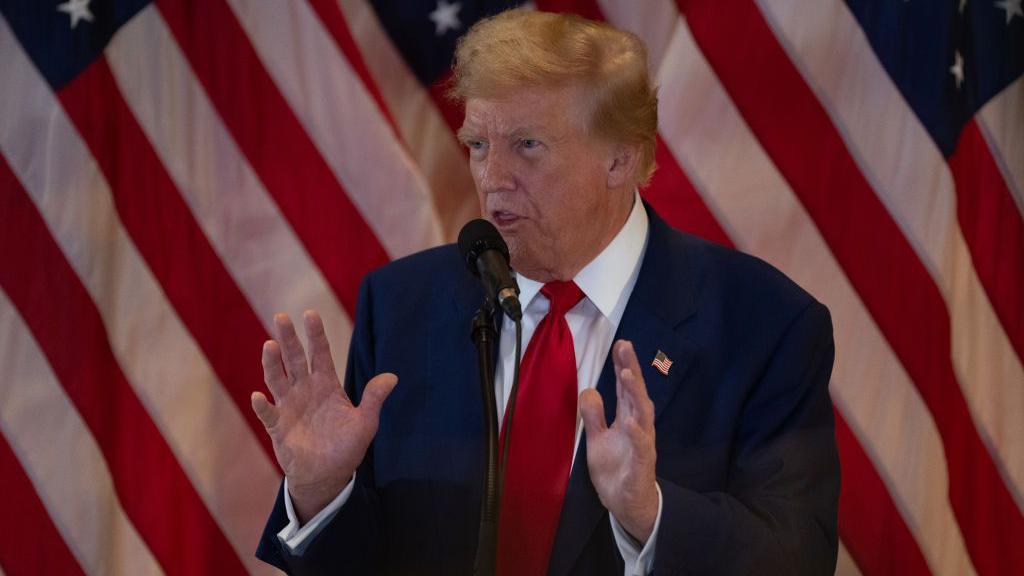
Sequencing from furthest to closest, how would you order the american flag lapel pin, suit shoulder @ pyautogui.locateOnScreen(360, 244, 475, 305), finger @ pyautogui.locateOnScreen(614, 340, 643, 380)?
suit shoulder @ pyautogui.locateOnScreen(360, 244, 475, 305), the american flag lapel pin, finger @ pyautogui.locateOnScreen(614, 340, 643, 380)

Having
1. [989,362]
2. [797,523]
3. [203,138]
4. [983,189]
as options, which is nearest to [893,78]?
[983,189]

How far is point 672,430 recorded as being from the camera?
5.97 ft

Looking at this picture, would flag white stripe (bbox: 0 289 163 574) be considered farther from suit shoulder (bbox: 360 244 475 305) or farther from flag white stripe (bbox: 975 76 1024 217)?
flag white stripe (bbox: 975 76 1024 217)

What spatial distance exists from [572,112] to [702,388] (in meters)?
0.50

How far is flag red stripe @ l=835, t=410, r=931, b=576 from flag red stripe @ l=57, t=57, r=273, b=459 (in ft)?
4.41

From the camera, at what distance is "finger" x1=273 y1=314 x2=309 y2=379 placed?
162cm

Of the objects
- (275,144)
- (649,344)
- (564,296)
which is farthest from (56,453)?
(649,344)

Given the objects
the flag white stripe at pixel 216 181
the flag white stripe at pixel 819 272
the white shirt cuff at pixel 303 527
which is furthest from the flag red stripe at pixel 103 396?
the flag white stripe at pixel 819 272

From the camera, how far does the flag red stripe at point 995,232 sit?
2.63 meters

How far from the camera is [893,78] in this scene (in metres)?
2.60

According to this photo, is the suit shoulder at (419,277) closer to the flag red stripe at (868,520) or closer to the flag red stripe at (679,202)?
the flag red stripe at (679,202)

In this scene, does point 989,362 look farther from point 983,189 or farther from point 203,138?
point 203,138

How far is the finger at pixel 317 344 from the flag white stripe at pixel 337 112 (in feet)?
3.38

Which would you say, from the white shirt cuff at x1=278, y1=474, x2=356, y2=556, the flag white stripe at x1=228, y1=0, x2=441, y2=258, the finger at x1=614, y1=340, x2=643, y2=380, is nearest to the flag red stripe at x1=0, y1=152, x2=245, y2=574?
the flag white stripe at x1=228, y1=0, x2=441, y2=258
